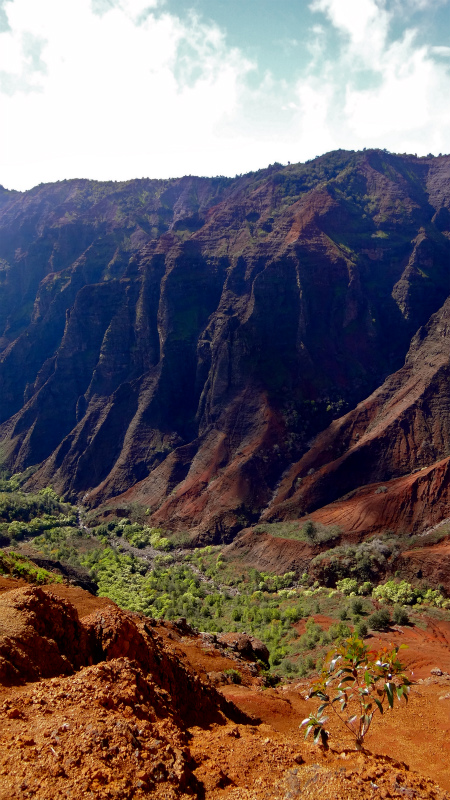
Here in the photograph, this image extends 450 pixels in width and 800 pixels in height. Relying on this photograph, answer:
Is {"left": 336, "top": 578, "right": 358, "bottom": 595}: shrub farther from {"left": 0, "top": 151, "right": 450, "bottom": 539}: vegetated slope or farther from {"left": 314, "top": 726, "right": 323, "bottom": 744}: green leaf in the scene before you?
{"left": 314, "top": 726, "right": 323, "bottom": 744}: green leaf

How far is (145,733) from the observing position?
892cm

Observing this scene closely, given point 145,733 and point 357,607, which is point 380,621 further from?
point 145,733

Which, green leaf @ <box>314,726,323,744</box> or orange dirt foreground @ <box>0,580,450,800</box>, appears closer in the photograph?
orange dirt foreground @ <box>0,580,450,800</box>

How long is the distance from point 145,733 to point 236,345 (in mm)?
57152

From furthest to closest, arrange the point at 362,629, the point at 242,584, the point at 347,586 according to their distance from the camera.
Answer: the point at 242,584 → the point at 347,586 → the point at 362,629

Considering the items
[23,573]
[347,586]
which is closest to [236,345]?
[347,586]

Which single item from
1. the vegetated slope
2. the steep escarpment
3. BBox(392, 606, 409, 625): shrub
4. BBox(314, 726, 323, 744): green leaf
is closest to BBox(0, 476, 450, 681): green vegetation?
BBox(392, 606, 409, 625): shrub

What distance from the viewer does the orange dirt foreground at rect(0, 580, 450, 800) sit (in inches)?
312

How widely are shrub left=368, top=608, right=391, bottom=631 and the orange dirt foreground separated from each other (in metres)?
9.12

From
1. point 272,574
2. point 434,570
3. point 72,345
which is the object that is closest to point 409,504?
point 434,570

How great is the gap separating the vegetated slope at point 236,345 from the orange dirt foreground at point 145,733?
117ft

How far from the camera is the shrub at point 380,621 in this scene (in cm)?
2492

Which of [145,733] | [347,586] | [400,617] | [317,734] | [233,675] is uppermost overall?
[145,733]

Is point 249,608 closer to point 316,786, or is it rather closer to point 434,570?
point 434,570
